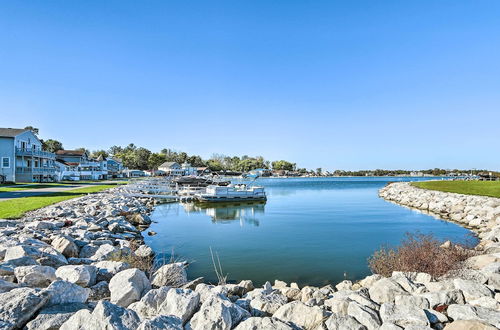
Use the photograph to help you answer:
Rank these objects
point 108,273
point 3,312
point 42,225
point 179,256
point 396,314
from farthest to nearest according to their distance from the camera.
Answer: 1. point 179,256
2. point 42,225
3. point 108,273
4. point 396,314
5. point 3,312

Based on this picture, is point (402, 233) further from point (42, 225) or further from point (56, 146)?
point (56, 146)

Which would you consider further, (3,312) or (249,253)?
(249,253)

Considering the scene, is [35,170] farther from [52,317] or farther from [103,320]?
[103,320]

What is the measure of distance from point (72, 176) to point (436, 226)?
220 feet

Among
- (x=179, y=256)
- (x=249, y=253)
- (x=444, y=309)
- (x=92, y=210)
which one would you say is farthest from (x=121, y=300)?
(x=92, y=210)

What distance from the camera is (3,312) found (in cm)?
358

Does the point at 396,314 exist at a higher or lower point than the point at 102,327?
lower

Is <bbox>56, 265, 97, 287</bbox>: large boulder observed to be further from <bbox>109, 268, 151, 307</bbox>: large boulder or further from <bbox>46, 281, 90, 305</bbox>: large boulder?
<bbox>46, 281, 90, 305</bbox>: large boulder

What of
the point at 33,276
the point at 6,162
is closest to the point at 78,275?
the point at 33,276

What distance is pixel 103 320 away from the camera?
3.42 metres

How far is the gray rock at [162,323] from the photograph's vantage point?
11.2 ft

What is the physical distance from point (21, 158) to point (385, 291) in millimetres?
53913

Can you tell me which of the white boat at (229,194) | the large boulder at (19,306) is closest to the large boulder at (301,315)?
the large boulder at (19,306)

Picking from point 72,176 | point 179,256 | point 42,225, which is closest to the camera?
point 42,225
